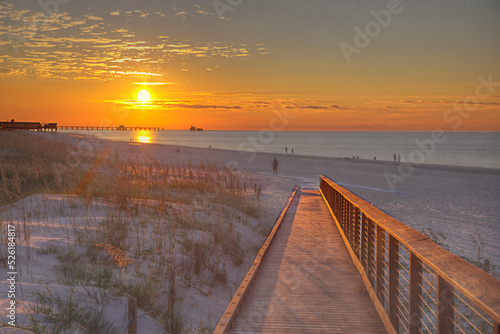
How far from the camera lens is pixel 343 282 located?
5285 millimetres

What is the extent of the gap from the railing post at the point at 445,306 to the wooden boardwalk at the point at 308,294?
1.45 m

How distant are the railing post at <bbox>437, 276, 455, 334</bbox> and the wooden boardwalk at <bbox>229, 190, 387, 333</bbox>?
145 cm

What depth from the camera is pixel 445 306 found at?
2.38 m

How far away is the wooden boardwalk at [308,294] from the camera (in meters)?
3.86

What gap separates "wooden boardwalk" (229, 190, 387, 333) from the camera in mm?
3861

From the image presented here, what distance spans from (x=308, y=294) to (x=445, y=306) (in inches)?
101

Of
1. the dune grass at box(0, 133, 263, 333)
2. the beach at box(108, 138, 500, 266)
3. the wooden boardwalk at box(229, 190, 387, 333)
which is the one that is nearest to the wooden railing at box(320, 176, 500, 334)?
the wooden boardwalk at box(229, 190, 387, 333)

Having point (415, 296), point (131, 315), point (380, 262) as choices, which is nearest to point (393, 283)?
point (380, 262)

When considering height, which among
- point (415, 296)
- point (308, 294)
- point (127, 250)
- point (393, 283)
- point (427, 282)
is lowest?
point (308, 294)

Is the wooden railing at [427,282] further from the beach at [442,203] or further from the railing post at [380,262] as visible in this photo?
the beach at [442,203]

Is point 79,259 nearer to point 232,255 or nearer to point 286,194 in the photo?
point 232,255

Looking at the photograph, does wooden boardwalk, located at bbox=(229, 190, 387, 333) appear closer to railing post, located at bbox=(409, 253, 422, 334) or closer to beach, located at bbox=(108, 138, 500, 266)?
railing post, located at bbox=(409, 253, 422, 334)

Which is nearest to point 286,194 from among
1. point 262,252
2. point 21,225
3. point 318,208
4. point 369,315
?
point 318,208

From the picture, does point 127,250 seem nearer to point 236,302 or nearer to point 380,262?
point 236,302
